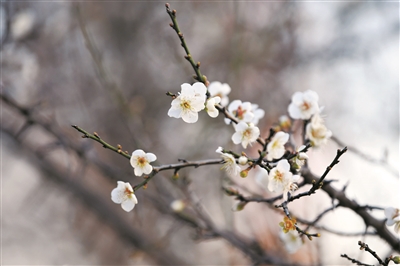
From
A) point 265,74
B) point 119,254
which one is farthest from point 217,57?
point 119,254

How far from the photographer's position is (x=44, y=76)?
2.96m

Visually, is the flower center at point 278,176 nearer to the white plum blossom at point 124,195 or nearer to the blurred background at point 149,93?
the white plum blossom at point 124,195

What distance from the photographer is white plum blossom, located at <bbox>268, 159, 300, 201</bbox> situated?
0.80 meters

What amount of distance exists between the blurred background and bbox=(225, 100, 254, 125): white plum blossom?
4.82 ft

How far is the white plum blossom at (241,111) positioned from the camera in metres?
0.97

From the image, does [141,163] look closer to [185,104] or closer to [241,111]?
[185,104]

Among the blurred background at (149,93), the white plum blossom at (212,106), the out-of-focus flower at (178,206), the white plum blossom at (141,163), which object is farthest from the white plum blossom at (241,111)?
the blurred background at (149,93)

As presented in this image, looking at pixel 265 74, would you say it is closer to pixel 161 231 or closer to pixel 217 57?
pixel 217 57

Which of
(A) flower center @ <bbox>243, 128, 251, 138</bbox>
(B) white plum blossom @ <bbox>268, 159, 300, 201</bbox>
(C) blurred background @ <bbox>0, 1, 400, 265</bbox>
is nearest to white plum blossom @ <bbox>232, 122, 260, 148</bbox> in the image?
(A) flower center @ <bbox>243, 128, 251, 138</bbox>

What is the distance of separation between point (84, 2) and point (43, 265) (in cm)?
274

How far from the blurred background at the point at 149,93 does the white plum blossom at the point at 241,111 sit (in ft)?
4.82

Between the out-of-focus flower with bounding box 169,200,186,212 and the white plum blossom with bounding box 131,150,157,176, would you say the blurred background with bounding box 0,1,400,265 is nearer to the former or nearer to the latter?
the out-of-focus flower with bounding box 169,200,186,212

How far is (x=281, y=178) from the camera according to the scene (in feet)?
2.68

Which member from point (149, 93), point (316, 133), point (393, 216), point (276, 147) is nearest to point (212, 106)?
point (276, 147)
